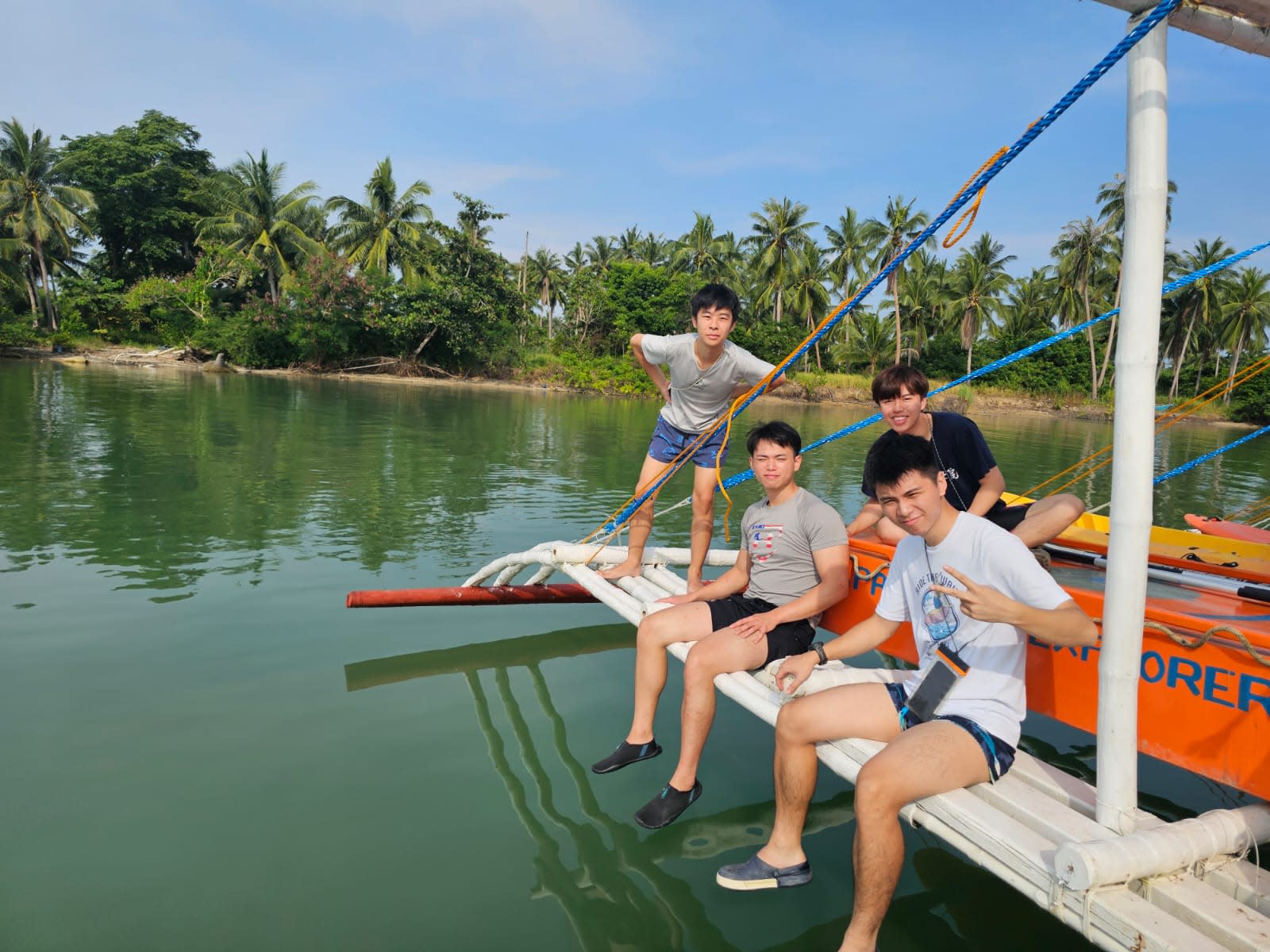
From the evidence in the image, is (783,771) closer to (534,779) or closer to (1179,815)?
(534,779)

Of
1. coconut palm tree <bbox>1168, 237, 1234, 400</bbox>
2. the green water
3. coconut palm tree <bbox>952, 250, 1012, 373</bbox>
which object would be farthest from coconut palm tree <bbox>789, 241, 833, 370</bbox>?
the green water

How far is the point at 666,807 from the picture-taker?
339cm

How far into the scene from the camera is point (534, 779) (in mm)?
3852

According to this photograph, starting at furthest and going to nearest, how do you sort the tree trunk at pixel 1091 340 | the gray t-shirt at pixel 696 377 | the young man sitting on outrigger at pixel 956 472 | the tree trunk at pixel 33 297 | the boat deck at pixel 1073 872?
1. the tree trunk at pixel 1091 340
2. the tree trunk at pixel 33 297
3. the gray t-shirt at pixel 696 377
4. the young man sitting on outrigger at pixel 956 472
5. the boat deck at pixel 1073 872

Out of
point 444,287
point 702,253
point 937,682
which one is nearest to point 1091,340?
point 702,253

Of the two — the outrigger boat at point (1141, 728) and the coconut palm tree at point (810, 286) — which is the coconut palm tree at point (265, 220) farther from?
the outrigger boat at point (1141, 728)

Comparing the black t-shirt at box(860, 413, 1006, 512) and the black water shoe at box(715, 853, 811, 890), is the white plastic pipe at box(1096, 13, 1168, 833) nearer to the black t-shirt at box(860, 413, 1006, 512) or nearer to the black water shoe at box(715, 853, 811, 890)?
the black water shoe at box(715, 853, 811, 890)

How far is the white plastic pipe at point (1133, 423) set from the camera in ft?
7.58

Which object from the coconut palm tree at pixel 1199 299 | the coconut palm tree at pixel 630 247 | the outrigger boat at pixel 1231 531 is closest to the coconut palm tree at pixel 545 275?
the coconut palm tree at pixel 630 247

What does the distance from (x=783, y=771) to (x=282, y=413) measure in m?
19.2

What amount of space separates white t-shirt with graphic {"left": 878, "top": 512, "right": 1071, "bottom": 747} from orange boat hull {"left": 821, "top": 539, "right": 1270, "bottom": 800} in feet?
1.65

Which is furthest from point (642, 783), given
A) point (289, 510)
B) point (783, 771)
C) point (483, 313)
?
point (483, 313)

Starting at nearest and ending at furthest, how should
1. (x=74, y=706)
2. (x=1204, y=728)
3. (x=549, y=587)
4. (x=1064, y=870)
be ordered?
(x=1064, y=870)
(x=1204, y=728)
(x=74, y=706)
(x=549, y=587)

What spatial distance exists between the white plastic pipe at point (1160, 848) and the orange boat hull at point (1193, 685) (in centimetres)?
22
